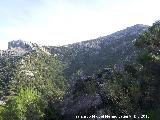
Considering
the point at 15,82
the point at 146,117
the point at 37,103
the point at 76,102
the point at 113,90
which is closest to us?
the point at 146,117

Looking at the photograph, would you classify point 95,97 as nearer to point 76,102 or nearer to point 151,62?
point 76,102

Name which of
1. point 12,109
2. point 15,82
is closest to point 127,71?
point 12,109

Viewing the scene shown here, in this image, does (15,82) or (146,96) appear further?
(15,82)

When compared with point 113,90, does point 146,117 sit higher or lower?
lower

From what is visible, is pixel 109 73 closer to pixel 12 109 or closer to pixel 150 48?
pixel 150 48

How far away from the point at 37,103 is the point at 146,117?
59558 millimetres

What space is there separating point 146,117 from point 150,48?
1103 inches

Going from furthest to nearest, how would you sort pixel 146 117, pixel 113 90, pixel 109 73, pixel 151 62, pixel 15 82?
pixel 15 82
pixel 109 73
pixel 151 62
pixel 113 90
pixel 146 117

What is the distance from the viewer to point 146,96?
273ft

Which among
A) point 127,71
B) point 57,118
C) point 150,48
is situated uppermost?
point 150,48

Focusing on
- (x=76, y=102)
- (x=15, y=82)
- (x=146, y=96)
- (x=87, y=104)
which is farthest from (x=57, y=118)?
(x=15, y=82)

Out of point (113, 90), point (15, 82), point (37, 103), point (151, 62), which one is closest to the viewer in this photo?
point (113, 90)

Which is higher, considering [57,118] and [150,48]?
[150,48]

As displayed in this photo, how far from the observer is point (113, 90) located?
82.2 meters
